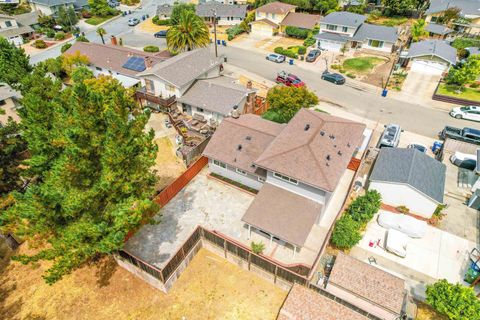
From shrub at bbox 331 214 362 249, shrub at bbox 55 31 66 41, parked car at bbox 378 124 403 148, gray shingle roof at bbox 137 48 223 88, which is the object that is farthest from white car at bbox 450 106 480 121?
shrub at bbox 55 31 66 41

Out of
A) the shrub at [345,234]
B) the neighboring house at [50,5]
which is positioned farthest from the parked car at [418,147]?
the neighboring house at [50,5]

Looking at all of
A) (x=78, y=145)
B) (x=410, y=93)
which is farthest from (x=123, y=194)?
(x=410, y=93)

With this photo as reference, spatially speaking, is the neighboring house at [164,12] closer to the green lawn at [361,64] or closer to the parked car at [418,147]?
the green lawn at [361,64]

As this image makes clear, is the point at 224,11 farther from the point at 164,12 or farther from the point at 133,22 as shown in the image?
the point at 133,22

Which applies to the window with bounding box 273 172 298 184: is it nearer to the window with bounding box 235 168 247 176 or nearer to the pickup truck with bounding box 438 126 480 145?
the window with bounding box 235 168 247 176

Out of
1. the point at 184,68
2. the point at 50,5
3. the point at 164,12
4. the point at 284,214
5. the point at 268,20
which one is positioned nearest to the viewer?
the point at 284,214

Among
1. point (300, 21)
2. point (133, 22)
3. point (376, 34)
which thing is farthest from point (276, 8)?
point (133, 22)

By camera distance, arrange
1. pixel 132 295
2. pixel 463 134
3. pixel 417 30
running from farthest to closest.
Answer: pixel 417 30, pixel 463 134, pixel 132 295
